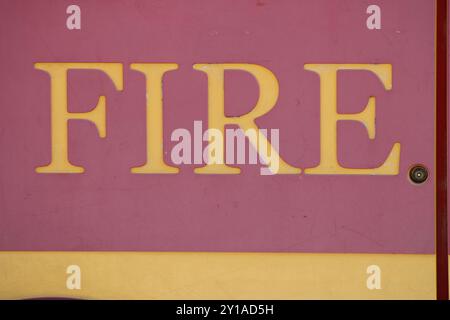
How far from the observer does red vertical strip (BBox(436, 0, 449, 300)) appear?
5.59ft

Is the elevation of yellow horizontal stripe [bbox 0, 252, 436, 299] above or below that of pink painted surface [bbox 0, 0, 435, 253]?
below

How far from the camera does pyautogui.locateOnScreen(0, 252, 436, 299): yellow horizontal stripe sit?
175 centimetres

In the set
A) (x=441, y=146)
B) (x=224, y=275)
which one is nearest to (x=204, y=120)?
(x=224, y=275)

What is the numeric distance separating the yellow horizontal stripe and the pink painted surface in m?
0.04

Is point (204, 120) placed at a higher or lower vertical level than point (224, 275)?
higher

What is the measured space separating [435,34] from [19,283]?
5.45 feet

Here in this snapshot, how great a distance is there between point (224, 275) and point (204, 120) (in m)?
0.54

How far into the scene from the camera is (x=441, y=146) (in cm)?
171

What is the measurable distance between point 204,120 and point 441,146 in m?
0.80

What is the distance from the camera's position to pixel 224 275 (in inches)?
69.5

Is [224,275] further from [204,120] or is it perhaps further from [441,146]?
[441,146]

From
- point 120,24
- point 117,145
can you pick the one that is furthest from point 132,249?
point 120,24

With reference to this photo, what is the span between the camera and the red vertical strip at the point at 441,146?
1.70 meters

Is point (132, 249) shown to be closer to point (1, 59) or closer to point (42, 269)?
point (42, 269)
